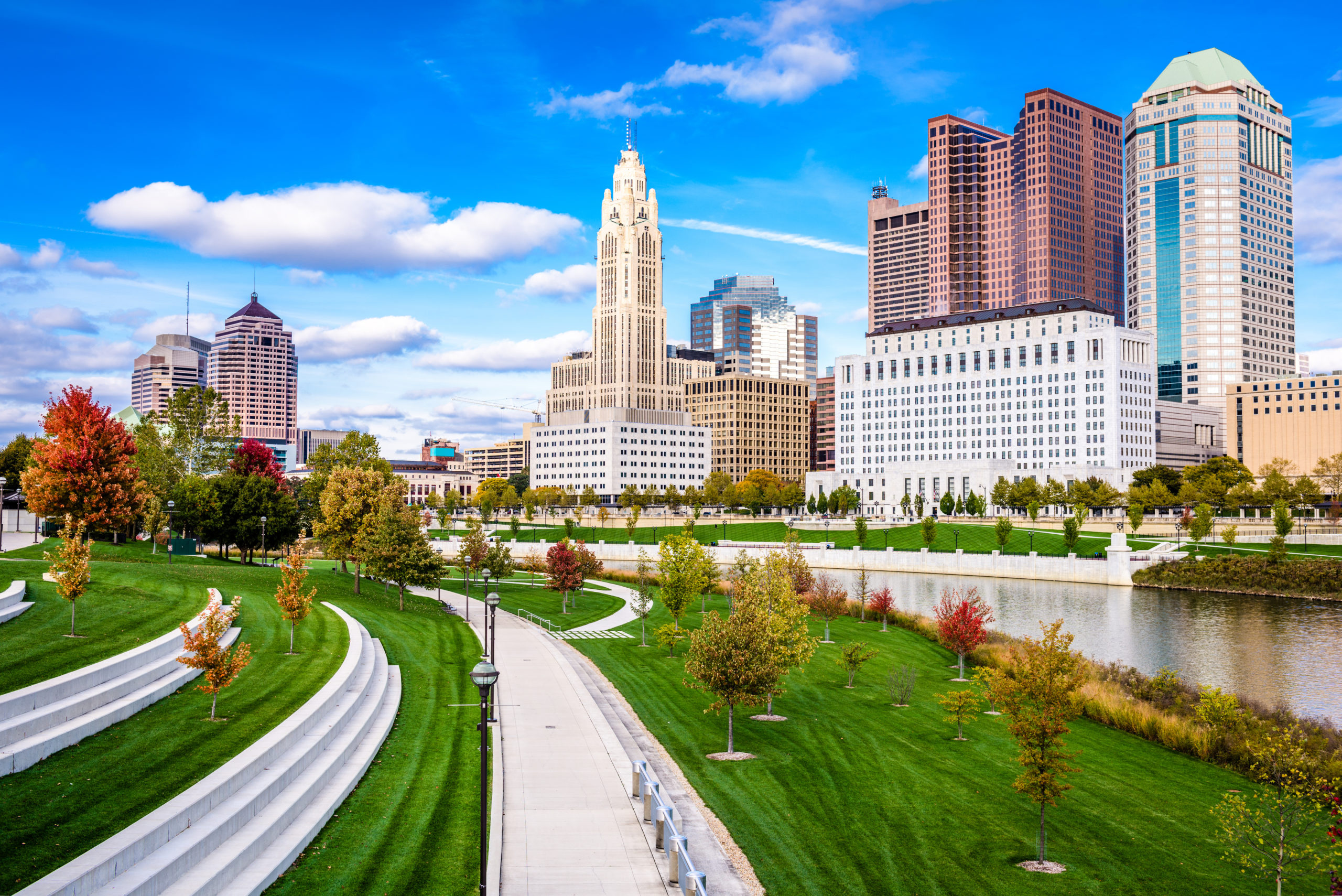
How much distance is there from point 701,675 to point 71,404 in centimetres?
4025

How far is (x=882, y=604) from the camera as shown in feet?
201

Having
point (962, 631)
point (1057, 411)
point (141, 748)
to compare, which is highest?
point (1057, 411)

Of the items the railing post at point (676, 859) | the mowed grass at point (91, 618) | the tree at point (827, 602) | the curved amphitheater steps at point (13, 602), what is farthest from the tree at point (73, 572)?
the tree at point (827, 602)

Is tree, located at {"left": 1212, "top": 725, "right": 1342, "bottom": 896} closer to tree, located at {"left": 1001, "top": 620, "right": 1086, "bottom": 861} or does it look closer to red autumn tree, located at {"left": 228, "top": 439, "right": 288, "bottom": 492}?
tree, located at {"left": 1001, "top": 620, "right": 1086, "bottom": 861}

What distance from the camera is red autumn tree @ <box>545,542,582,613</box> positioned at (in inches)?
2522

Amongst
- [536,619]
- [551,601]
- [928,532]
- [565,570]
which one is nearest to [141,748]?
[536,619]

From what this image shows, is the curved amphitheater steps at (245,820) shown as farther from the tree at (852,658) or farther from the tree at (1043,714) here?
the tree at (852,658)

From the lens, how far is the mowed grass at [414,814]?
1711 centimetres

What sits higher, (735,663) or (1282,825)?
(735,663)

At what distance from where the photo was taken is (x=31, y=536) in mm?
57969

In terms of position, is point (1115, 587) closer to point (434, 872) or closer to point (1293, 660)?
point (1293, 660)

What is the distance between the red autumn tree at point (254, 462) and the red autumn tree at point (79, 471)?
30.8m

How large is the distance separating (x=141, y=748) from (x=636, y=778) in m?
10.6

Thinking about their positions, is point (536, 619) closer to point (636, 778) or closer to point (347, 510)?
point (347, 510)
